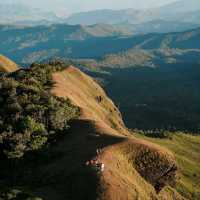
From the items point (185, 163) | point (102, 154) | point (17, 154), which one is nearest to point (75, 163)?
point (102, 154)

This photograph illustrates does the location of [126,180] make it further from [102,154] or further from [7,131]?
[7,131]

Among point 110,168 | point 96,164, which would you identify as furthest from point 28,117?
point 110,168

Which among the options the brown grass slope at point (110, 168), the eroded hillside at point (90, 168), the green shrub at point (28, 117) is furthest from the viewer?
the green shrub at point (28, 117)

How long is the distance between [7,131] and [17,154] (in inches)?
184

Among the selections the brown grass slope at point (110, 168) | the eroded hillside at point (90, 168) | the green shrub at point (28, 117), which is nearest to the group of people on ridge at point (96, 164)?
the eroded hillside at point (90, 168)

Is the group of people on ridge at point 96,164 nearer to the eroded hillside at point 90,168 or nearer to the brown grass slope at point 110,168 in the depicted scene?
the eroded hillside at point 90,168

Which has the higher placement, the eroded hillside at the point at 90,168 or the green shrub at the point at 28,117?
the green shrub at the point at 28,117

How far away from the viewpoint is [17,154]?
5316 centimetres

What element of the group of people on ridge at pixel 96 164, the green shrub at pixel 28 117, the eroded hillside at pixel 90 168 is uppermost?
the green shrub at pixel 28 117

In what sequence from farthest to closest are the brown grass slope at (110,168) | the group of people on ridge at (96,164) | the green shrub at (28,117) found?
the green shrub at (28,117)
the group of people on ridge at (96,164)
the brown grass slope at (110,168)

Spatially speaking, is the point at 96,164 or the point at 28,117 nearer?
the point at 96,164

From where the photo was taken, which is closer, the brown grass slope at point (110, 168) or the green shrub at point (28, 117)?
the brown grass slope at point (110, 168)

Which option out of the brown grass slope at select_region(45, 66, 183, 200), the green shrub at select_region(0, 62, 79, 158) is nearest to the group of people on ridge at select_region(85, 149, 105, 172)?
the brown grass slope at select_region(45, 66, 183, 200)

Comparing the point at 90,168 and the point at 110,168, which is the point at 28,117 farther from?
the point at 110,168
